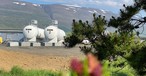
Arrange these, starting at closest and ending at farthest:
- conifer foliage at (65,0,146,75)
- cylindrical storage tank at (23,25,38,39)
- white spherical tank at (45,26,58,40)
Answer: conifer foliage at (65,0,146,75)
cylindrical storage tank at (23,25,38,39)
white spherical tank at (45,26,58,40)

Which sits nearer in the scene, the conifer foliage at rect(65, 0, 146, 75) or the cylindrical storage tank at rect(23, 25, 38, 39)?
the conifer foliage at rect(65, 0, 146, 75)

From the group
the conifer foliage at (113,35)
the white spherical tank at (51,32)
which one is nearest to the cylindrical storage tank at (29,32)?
the white spherical tank at (51,32)

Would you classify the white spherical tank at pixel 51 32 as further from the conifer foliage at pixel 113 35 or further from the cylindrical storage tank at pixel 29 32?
the conifer foliage at pixel 113 35

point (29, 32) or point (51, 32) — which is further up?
point (51, 32)

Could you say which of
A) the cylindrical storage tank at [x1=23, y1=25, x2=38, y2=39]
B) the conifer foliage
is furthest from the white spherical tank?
the conifer foliage

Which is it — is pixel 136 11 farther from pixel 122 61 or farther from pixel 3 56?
pixel 3 56

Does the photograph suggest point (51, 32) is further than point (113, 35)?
Yes

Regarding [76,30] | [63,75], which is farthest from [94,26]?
[63,75]

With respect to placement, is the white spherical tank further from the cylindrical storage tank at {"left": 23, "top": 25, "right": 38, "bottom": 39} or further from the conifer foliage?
the conifer foliage

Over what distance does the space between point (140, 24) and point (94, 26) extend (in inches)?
51.3

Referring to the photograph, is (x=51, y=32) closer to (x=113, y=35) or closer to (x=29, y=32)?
(x=29, y=32)

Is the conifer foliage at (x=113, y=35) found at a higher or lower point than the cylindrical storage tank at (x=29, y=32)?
higher

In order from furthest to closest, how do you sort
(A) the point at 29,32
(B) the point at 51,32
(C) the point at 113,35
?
1. (B) the point at 51,32
2. (A) the point at 29,32
3. (C) the point at 113,35

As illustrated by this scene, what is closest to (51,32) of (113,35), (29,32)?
(29,32)
